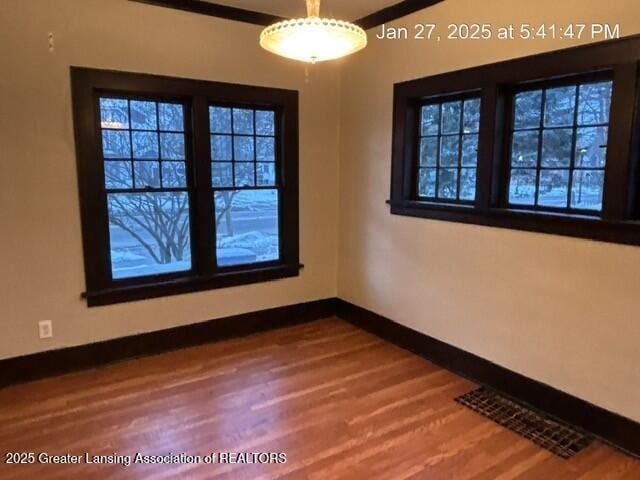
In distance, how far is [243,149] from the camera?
12.8 feet

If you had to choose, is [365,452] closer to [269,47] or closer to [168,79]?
[269,47]

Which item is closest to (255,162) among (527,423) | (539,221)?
(539,221)

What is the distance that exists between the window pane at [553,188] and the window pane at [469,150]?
1.64ft

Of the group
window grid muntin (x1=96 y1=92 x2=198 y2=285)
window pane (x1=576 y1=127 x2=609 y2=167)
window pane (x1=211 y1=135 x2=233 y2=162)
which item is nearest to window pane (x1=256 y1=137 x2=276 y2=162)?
window pane (x1=211 y1=135 x2=233 y2=162)

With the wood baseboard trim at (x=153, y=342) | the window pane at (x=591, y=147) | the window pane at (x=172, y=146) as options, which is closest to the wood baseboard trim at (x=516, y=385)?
the wood baseboard trim at (x=153, y=342)

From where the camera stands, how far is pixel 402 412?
281 cm

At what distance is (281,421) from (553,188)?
2069 millimetres

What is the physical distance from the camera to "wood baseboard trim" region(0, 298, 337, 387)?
10.4 feet

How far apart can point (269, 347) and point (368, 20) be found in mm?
2733

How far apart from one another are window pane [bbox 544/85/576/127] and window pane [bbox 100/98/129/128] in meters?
2.75

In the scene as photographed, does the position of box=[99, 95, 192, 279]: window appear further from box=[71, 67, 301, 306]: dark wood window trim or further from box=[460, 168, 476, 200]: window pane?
box=[460, 168, 476, 200]: window pane

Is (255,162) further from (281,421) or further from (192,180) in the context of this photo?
(281,421)

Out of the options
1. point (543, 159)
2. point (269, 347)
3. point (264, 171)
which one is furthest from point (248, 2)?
point (269, 347)

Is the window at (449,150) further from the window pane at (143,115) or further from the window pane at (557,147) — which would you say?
the window pane at (143,115)
